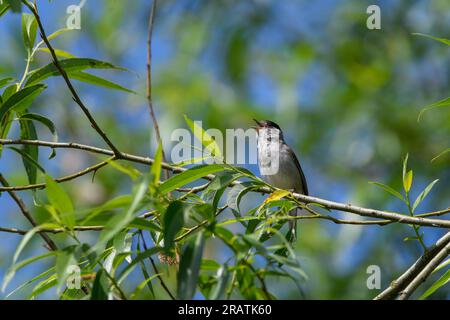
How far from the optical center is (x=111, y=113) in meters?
10.4

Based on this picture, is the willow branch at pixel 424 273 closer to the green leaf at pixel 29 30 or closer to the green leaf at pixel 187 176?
the green leaf at pixel 187 176

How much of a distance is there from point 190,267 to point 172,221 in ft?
0.46

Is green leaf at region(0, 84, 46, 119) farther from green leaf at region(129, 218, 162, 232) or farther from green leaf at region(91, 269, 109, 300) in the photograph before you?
green leaf at region(91, 269, 109, 300)

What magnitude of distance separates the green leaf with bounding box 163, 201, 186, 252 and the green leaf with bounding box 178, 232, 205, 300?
0.18ft

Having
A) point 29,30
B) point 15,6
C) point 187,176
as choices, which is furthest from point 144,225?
point 29,30

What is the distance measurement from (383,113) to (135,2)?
14.2 feet

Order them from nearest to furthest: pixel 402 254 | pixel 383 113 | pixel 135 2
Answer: pixel 402 254
pixel 383 113
pixel 135 2

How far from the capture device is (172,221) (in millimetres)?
1915

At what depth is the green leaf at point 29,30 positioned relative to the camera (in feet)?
9.63

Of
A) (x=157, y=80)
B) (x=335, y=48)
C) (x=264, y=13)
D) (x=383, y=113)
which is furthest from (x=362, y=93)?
(x=157, y=80)

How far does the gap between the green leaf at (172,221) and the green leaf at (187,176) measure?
1.24ft

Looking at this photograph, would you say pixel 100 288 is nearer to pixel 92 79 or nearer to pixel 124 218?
pixel 124 218

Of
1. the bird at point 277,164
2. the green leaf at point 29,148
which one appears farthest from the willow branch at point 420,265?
the bird at point 277,164

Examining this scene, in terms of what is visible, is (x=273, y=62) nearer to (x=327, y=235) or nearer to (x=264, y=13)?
(x=264, y=13)
